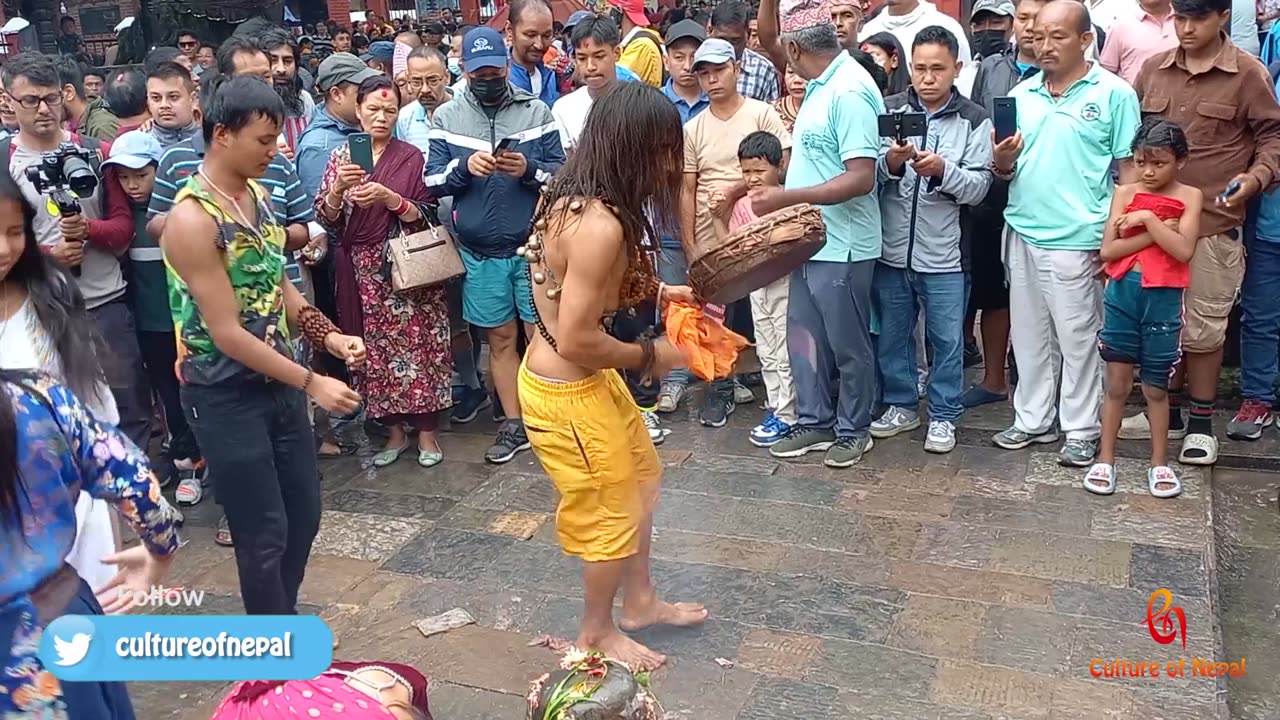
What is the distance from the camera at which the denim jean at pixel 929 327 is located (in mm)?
5227

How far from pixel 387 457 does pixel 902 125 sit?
299 centimetres

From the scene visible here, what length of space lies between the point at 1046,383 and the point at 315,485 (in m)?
3.43

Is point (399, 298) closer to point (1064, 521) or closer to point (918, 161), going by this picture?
point (918, 161)

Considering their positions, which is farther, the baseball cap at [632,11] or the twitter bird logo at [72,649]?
the baseball cap at [632,11]

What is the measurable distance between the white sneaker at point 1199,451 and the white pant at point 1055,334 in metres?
0.37

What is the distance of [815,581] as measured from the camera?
13.2 feet

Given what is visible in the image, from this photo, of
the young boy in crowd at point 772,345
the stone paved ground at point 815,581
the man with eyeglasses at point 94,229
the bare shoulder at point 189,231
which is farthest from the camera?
the young boy in crowd at point 772,345

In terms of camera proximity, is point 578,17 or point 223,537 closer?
point 223,537

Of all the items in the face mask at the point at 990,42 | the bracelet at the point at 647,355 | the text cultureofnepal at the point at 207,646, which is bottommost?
the bracelet at the point at 647,355

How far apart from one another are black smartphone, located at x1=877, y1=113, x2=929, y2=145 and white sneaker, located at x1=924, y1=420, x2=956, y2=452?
1.41 m

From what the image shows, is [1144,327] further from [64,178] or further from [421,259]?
[64,178]

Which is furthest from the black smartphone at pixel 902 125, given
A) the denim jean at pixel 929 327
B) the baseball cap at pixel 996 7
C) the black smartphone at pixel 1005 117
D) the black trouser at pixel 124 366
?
the black trouser at pixel 124 366

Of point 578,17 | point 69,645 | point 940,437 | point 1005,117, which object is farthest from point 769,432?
point 578,17

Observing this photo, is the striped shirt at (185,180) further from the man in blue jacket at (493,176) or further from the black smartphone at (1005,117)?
the black smartphone at (1005,117)
